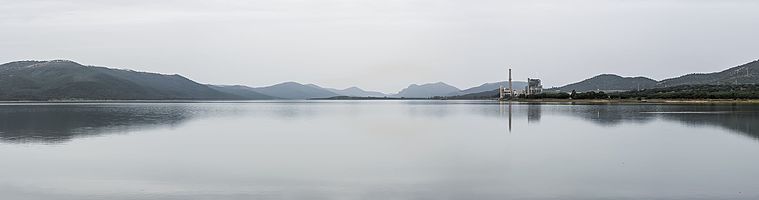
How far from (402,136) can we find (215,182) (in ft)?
43.0

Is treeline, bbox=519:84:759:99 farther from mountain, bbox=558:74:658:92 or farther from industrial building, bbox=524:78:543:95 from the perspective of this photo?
mountain, bbox=558:74:658:92

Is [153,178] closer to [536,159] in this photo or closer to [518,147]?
[536,159]

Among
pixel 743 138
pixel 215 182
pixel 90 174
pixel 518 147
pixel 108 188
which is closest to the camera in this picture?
pixel 108 188

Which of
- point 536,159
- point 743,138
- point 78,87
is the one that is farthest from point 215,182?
point 78,87

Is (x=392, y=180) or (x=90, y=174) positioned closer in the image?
(x=392, y=180)

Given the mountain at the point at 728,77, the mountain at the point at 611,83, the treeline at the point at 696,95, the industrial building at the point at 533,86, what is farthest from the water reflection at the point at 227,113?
the mountain at the point at 611,83

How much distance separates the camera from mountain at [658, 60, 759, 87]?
134625 millimetres

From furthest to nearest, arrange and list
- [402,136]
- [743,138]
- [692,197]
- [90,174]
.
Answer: [402,136] → [743,138] → [90,174] → [692,197]

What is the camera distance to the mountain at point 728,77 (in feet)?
442

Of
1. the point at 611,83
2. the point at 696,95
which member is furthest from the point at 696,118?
the point at 611,83

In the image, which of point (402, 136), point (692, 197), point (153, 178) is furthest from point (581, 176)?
point (402, 136)

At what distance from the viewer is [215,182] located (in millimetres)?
11156

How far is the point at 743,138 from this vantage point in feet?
69.5

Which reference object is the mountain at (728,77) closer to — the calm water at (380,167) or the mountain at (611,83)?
the mountain at (611,83)
